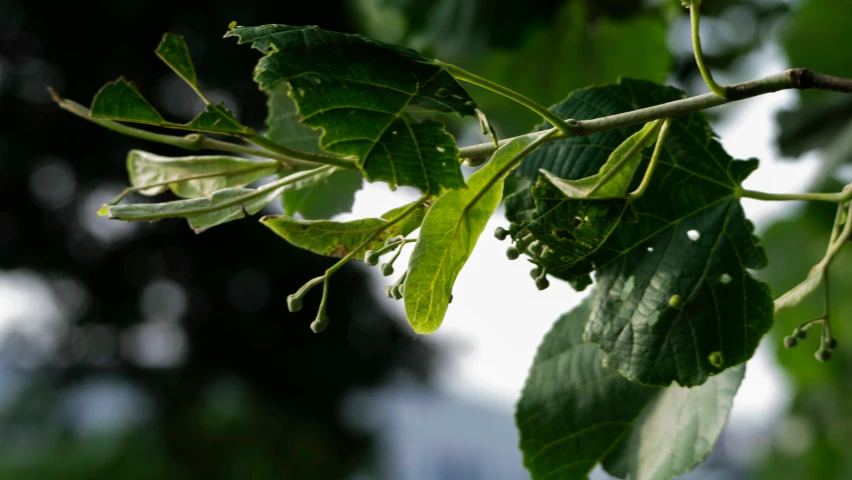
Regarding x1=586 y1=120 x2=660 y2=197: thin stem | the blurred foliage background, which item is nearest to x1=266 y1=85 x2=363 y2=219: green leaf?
x1=586 y1=120 x2=660 y2=197: thin stem

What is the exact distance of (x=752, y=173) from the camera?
42 centimetres

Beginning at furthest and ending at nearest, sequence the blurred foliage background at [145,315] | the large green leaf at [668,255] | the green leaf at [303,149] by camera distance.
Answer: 1. the blurred foliage background at [145,315]
2. the green leaf at [303,149]
3. the large green leaf at [668,255]

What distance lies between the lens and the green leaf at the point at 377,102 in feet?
0.98

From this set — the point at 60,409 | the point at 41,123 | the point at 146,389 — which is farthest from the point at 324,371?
the point at 41,123

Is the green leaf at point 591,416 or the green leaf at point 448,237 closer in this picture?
the green leaf at point 448,237

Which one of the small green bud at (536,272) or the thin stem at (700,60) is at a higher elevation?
the thin stem at (700,60)

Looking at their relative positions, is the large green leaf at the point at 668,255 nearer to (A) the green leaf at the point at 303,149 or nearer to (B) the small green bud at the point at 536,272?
(B) the small green bud at the point at 536,272

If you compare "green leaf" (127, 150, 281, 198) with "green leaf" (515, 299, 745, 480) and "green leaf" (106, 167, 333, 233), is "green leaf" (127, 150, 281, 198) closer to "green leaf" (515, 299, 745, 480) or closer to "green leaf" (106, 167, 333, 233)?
"green leaf" (106, 167, 333, 233)

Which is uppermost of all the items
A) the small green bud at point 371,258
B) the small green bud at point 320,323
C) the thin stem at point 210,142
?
the thin stem at point 210,142

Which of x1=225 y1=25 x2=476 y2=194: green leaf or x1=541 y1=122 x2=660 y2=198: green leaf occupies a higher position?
x1=541 y1=122 x2=660 y2=198: green leaf

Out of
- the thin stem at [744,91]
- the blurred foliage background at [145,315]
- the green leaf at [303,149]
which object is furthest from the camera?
the blurred foliage background at [145,315]

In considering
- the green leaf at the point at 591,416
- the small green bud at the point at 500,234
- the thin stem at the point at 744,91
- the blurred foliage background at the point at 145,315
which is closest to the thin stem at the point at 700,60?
the thin stem at the point at 744,91

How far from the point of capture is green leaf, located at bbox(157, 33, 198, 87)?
0.31 metres

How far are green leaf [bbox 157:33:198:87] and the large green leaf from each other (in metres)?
0.17
